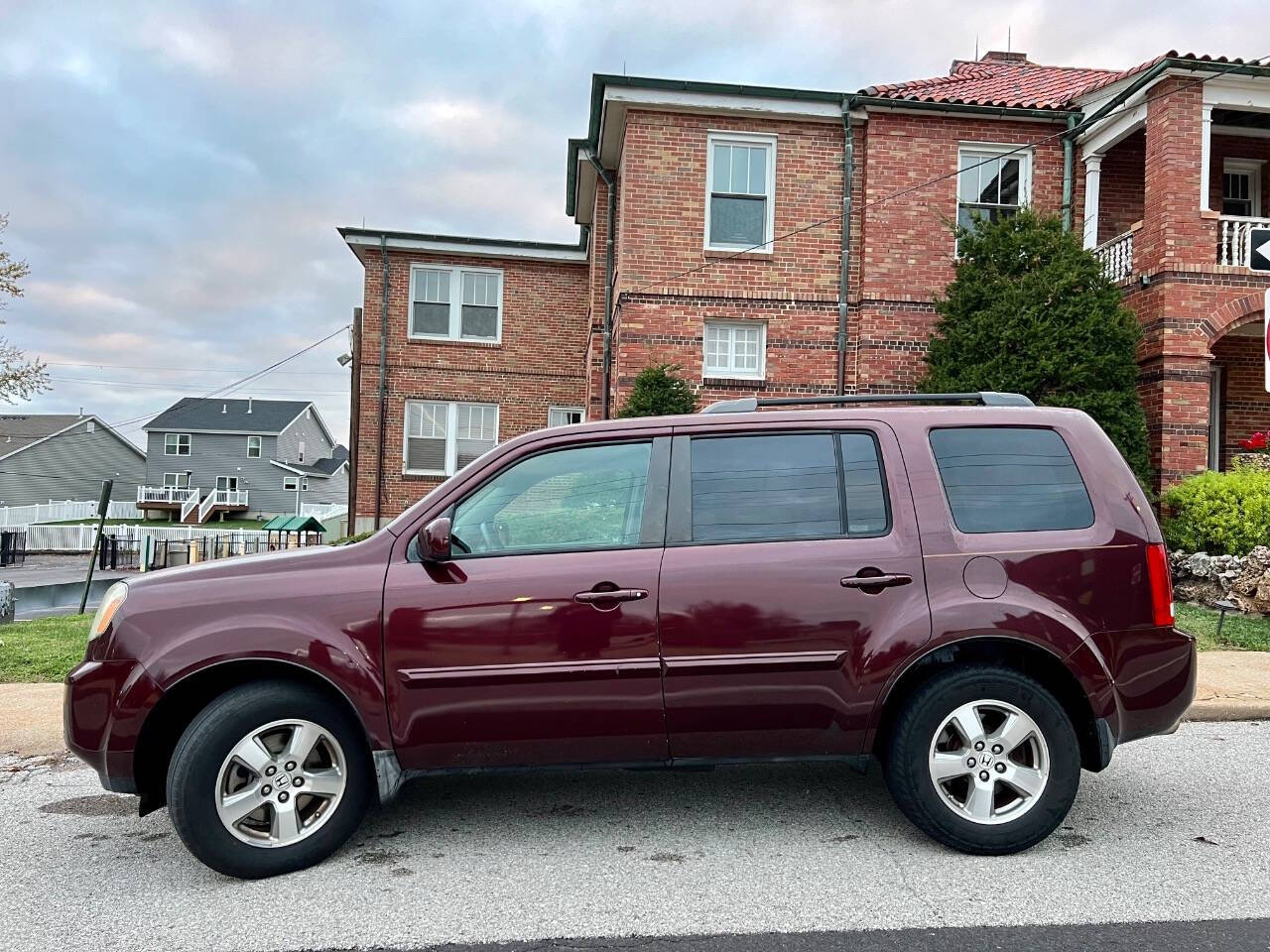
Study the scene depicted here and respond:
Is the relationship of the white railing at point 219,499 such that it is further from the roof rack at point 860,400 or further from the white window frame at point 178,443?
the roof rack at point 860,400

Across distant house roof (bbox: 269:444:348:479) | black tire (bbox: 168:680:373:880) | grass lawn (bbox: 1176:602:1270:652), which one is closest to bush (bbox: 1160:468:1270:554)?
grass lawn (bbox: 1176:602:1270:652)

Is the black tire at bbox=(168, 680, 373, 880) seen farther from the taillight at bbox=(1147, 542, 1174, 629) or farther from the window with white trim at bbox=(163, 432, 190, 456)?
the window with white trim at bbox=(163, 432, 190, 456)

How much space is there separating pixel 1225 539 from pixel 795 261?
23.3 feet

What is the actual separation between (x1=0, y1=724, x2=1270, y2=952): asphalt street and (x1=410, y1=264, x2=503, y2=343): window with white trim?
49.9ft

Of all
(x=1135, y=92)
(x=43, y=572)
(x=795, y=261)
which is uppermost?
(x=1135, y=92)

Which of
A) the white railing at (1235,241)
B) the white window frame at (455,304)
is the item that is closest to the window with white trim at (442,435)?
the white window frame at (455,304)

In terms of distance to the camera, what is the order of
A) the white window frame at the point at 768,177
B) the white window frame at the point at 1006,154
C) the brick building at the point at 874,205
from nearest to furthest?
the brick building at the point at 874,205, the white window frame at the point at 768,177, the white window frame at the point at 1006,154

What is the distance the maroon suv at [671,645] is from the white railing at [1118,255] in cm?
1096

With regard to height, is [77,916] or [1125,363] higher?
[1125,363]

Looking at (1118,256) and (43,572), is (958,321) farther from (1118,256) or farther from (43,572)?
(43,572)

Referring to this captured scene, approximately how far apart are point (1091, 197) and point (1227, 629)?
8.19 meters

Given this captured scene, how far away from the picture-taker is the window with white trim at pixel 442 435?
18.7m

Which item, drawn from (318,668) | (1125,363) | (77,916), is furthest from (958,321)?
(77,916)

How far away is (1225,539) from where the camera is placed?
9.86 metres
